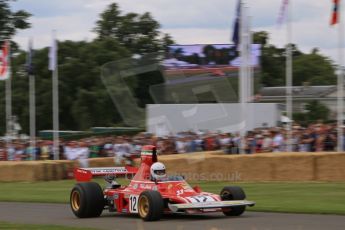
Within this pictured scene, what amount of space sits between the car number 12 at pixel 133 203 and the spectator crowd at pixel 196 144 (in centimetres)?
1160

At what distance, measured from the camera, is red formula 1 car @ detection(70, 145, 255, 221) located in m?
12.0

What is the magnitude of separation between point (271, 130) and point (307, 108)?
35109mm

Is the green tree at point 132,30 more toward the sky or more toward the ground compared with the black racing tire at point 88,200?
more toward the sky

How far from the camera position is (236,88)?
52.5 metres

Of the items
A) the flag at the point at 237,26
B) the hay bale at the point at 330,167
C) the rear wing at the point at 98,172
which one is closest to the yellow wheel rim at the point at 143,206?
the rear wing at the point at 98,172

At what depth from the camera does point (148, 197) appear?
471 inches

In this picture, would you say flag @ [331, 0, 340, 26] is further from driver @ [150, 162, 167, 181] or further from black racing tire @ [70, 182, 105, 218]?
black racing tire @ [70, 182, 105, 218]

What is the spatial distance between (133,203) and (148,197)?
38.5 inches

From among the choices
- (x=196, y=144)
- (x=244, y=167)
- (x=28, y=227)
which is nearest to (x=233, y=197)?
(x=28, y=227)

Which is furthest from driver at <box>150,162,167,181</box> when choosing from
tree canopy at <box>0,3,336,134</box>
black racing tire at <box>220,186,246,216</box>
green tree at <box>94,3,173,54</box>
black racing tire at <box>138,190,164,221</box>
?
green tree at <box>94,3,173,54</box>

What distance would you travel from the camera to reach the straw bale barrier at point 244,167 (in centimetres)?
2044

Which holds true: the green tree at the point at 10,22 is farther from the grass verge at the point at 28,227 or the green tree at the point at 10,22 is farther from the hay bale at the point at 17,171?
the grass verge at the point at 28,227

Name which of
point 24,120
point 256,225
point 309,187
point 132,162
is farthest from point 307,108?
point 256,225

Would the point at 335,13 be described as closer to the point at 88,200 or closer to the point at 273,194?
the point at 273,194
